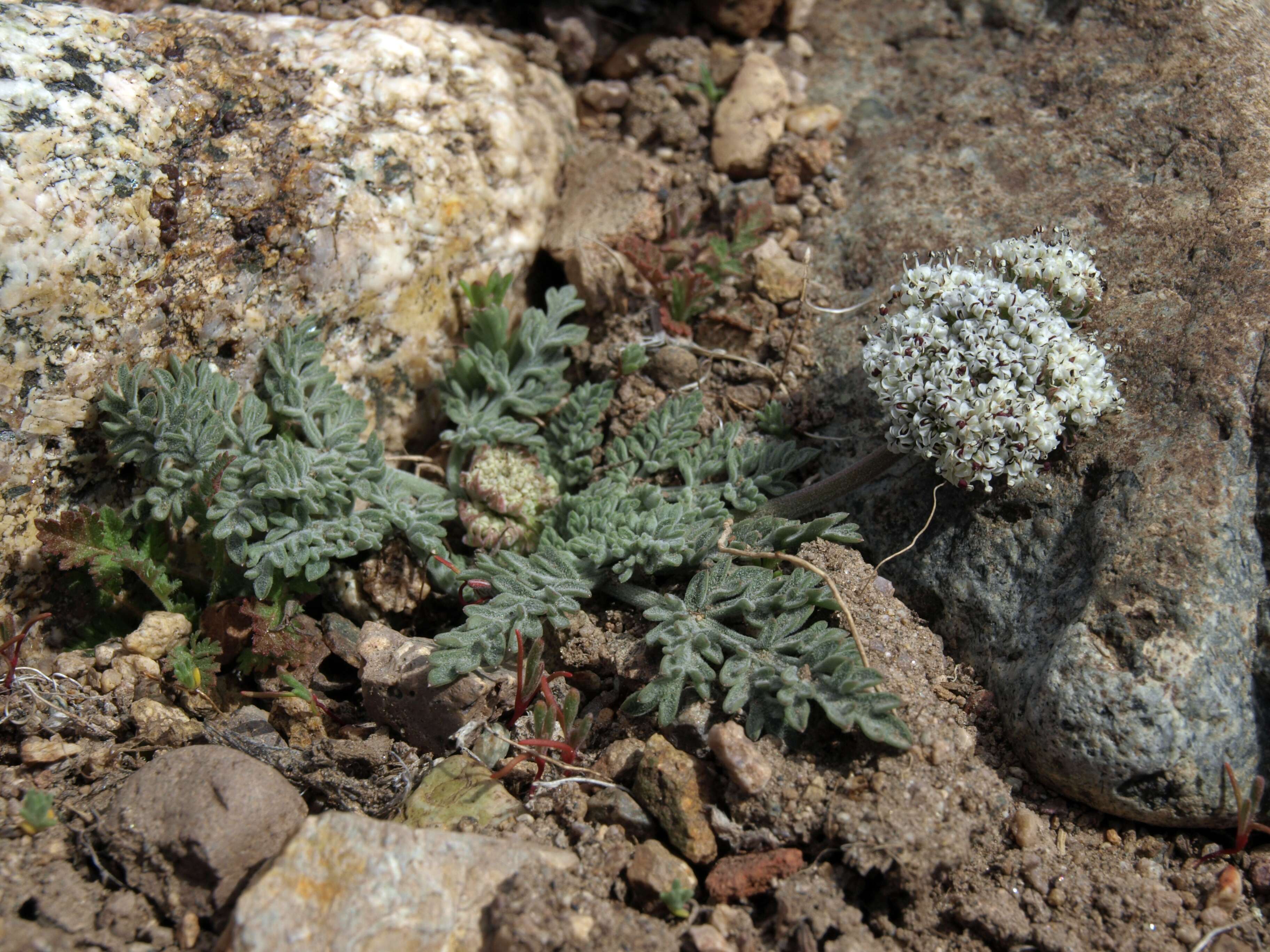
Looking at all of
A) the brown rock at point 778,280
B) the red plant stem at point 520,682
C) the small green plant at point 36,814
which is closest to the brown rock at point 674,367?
the brown rock at point 778,280

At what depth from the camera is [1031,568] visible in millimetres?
4012

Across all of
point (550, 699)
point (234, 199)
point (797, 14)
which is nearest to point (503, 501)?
point (550, 699)

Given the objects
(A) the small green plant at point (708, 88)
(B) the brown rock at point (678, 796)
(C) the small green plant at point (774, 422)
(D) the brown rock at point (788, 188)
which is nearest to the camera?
(B) the brown rock at point (678, 796)

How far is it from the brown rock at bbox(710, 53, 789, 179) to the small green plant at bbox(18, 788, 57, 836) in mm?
5027

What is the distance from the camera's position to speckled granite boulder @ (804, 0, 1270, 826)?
11.4ft

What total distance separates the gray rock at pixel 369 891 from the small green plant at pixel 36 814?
954 millimetres

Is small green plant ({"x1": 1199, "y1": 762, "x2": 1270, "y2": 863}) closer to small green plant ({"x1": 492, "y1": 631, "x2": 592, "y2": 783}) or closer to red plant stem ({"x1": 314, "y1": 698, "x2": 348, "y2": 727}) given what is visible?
small green plant ({"x1": 492, "y1": 631, "x2": 592, "y2": 783})

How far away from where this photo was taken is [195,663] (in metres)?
4.07

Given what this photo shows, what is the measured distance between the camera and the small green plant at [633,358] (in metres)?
5.01

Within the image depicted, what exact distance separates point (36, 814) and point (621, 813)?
7.19ft

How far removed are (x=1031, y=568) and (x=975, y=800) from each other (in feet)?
3.63

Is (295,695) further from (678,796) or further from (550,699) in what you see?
(678,796)

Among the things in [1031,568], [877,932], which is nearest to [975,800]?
[877,932]

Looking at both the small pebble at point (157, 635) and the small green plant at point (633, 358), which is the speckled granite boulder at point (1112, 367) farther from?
the small pebble at point (157, 635)
